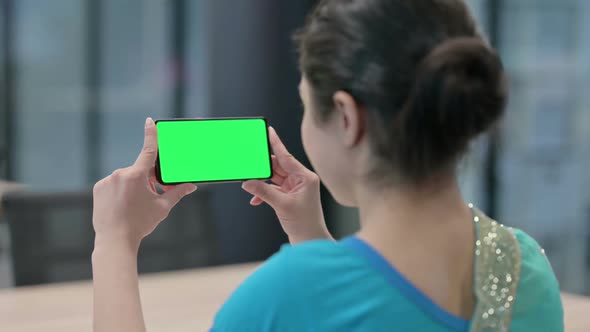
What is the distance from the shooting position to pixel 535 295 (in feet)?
2.61

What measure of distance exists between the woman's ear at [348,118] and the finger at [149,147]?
0.34m

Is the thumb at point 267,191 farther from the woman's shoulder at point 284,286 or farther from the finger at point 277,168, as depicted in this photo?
the woman's shoulder at point 284,286

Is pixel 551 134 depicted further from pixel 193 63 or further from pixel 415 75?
pixel 415 75

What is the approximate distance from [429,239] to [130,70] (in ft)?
15.5

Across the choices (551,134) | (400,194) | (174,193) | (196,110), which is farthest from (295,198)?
(196,110)

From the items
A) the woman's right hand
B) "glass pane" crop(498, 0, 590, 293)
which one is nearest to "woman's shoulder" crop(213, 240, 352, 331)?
the woman's right hand

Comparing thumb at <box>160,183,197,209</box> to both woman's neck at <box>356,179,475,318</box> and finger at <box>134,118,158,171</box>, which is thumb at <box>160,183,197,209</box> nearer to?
finger at <box>134,118,158,171</box>

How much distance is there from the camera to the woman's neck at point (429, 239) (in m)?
0.72

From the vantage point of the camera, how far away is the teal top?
69 cm

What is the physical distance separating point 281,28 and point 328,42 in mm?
3465

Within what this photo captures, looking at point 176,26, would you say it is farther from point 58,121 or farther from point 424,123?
point 424,123

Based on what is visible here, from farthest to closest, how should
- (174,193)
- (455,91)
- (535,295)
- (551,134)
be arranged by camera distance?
(551,134), (174,193), (535,295), (455,91)

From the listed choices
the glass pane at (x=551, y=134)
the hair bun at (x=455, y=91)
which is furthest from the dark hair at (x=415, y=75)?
the glass pane at (x=551, y=134)

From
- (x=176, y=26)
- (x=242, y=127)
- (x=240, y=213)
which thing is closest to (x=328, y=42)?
(x=242, y=127)
